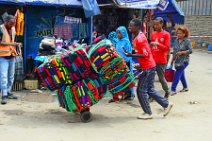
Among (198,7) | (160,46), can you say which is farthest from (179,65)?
(198,7)

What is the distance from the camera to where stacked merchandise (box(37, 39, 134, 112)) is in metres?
5.68

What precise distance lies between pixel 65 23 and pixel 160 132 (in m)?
4.31

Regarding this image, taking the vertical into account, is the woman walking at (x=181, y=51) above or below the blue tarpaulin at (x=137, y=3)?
below

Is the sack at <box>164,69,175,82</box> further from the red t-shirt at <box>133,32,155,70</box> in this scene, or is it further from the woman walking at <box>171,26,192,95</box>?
the red t-shirt at <box>133,32,155,70</box>

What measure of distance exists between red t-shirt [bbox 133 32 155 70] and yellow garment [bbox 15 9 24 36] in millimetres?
3127

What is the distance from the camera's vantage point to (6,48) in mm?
7016

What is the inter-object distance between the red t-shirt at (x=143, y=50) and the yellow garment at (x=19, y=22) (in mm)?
3127

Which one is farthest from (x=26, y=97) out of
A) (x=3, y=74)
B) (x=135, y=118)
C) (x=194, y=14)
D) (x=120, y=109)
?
(x=194, y=14)

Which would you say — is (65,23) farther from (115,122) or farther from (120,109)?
(115,122)

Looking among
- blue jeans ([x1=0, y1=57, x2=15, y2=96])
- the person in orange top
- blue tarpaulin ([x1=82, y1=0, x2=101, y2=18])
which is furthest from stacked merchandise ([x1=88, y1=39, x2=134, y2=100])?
blue tarpaulin ([x1=82, y1=0, x2=101, y2=18])

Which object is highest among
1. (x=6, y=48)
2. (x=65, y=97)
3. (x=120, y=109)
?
(x=6, y=48)

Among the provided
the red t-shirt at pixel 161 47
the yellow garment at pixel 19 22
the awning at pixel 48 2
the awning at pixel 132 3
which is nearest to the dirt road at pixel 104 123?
the red t-shirt at pixel 161 47

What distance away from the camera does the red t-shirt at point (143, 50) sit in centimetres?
601

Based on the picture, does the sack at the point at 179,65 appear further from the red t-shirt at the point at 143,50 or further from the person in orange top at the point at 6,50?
the person in orange top at the point at 6,50
